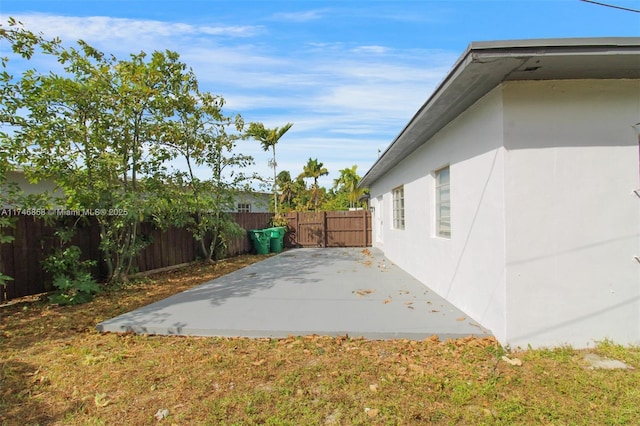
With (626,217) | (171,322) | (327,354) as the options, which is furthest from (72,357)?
(626,217)

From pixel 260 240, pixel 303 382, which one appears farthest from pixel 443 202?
pixel 260 240

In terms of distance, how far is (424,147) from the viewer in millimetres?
6340

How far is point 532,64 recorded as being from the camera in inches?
123

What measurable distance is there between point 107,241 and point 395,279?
603 centimetres

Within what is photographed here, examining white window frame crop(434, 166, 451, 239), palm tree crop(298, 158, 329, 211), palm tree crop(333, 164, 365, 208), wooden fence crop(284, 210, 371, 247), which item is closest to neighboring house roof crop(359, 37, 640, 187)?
white window frame crop(434, 166, 451, 239)

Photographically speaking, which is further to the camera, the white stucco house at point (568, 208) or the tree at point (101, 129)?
the tree at point (101, 129)

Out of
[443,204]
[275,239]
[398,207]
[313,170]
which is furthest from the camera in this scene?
[313,170]

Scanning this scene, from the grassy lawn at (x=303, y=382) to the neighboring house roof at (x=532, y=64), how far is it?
9.08 feet

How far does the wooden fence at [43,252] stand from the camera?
5754 mm

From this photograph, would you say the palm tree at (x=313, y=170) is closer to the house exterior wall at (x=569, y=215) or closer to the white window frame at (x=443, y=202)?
the white window frame at (x=443, y=202)

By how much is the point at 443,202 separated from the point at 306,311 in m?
Result: 2.88

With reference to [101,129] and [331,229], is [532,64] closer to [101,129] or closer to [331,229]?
[101,129]

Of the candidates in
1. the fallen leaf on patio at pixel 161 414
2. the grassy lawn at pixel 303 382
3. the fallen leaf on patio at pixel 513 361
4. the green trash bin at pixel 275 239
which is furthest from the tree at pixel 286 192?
the fallen leaf on patio at pixel 161 414

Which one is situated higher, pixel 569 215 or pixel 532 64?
pixel 532 64
